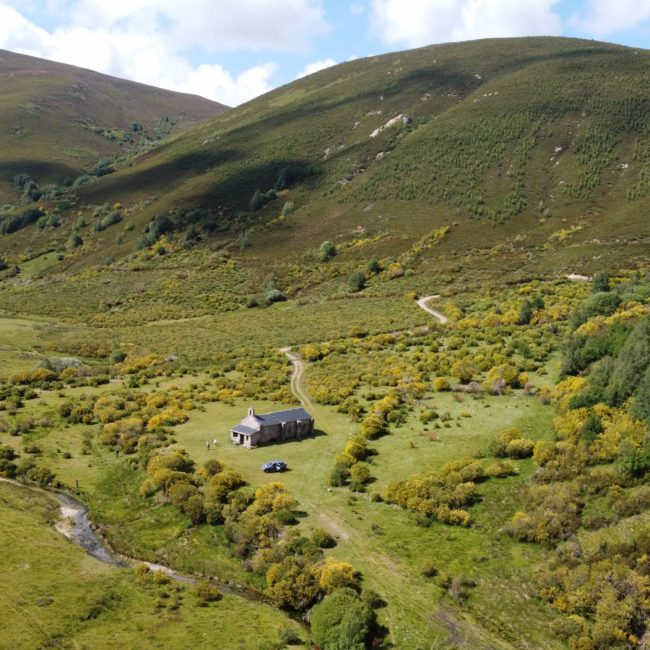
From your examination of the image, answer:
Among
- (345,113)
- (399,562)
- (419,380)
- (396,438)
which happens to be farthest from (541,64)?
(399,562)

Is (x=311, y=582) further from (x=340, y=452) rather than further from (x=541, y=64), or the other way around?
(x=541, y=64)

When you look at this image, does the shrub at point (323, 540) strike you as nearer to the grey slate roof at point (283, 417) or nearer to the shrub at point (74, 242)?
the grey slate roof at point (283, 417)

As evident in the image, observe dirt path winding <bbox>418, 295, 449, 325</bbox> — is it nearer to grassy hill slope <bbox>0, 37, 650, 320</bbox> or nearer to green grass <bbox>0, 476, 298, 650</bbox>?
grassy hill slope <bbox>0, 37, 650, 320</bbox>

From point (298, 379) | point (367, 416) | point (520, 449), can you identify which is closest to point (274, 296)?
point (298, 379)

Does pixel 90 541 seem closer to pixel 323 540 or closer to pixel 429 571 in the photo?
pixel 323 540

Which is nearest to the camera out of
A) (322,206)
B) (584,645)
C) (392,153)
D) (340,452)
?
(584,645)

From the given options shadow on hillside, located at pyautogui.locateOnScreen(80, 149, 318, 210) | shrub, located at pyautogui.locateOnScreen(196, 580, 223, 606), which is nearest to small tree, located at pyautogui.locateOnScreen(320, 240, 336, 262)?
shadow on hillside, located at pyautogui.locateOnScreen(80, 149, 318, 210)
